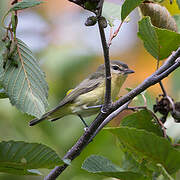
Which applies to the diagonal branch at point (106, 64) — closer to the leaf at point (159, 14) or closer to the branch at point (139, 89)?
the branch at point (139, 89)

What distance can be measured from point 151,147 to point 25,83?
0.80 meters

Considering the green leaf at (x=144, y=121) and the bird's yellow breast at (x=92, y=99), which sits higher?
the green leaf at (x=144, y=121)

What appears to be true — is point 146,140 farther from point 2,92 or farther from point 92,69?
point 92,69

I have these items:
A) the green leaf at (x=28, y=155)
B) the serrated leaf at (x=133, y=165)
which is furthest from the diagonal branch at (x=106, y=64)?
the serrated leaf at (x=133, y=165)

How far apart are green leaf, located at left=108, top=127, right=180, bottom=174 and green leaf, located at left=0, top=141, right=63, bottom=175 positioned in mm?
594

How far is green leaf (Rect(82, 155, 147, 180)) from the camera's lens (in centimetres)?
195

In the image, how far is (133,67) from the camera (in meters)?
5.52

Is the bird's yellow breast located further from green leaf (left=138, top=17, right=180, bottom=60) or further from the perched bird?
green leaf (left=138, top=17, right=180, bottom=60)

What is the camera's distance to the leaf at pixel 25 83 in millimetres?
1755


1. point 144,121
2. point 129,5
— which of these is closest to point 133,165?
point 144,121

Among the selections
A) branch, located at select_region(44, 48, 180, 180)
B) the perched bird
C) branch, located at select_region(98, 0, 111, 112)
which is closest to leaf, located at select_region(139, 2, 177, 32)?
branch, located at select_region(44, 48, 180, 180)

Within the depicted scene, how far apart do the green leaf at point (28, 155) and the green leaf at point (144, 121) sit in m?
0.95

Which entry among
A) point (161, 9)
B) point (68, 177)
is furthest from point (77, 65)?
point (161, 9)

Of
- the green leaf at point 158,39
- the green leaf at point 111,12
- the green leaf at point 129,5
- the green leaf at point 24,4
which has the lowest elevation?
the green leaf at point 158,39
